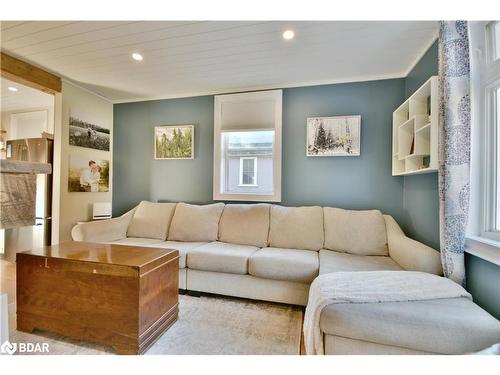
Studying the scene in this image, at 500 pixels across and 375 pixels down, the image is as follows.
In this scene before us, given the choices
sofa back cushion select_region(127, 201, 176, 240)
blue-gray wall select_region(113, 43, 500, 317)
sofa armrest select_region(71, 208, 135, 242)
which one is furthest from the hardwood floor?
blue-gray wall select_region(113, 43, 500, 317)

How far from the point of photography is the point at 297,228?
2.49 meters

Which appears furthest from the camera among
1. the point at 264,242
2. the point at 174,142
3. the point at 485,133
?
the point at 174,142

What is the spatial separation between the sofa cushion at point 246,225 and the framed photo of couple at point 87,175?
1.99 metres

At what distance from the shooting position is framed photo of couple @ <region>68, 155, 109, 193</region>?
2.95 meters

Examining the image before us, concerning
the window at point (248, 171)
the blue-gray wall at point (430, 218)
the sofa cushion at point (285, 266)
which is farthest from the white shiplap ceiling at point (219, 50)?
the sofa cushion at point (285, 266)

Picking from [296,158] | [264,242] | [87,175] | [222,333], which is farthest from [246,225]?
[87,175]

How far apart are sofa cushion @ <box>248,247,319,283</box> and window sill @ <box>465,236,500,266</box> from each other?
3.34 ft

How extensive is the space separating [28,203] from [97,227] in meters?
2.14

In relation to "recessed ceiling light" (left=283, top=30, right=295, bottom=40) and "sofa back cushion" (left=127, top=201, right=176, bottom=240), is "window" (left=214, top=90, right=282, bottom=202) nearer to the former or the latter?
"sofa back cushion" (left=127, top=201, right=176, bottom=240)

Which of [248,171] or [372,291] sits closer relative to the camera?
[372,291]

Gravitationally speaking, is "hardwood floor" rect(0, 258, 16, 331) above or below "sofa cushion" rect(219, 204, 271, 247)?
below

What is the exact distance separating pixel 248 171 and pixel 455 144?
2110mm

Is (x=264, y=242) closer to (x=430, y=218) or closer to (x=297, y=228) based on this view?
(x=297, y=228)

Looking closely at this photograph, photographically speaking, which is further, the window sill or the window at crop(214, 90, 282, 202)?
the window at crop(214, 90, 282, 202)
